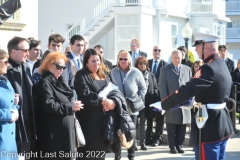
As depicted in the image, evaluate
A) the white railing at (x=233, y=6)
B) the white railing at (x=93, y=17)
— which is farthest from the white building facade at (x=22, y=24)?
the white railing at (x=233, y=6)

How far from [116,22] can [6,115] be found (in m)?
21.0

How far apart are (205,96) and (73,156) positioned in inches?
70.2

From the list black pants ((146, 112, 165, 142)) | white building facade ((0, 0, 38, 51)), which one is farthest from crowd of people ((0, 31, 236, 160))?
white building facade ((0, 0, 38, 51))

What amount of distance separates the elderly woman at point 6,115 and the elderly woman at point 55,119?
1.72 ft

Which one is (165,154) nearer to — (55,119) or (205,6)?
(55,119)

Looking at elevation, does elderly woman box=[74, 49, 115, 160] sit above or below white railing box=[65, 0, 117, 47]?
below

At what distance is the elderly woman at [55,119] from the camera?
21.7ft

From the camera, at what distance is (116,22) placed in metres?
26.7

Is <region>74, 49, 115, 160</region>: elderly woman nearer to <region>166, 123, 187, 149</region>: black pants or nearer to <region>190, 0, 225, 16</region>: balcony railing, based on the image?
<region>166, 123, 187, 149</region>: black pants

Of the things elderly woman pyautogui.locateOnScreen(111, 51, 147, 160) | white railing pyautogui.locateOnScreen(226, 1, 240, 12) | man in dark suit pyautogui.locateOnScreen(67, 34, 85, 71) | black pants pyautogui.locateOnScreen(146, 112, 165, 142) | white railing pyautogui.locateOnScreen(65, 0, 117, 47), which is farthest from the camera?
white railing pyautogui.locateOnScreen(226, 1, 240, 12)

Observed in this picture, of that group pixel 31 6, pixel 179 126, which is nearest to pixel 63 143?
pixel 179 126

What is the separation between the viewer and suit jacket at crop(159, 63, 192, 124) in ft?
34.9

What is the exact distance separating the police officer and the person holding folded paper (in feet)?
12.7

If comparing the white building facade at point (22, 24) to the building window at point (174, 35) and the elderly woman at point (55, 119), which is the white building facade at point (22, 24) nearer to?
the elderly woman at point (55, 119)
